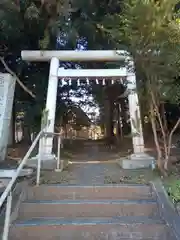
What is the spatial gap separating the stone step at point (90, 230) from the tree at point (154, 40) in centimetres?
224

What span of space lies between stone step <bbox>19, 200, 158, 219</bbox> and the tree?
6.25 feet

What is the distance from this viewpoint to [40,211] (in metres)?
3.95

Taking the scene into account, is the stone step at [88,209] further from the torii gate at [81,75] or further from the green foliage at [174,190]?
the torii gate at [81,75]

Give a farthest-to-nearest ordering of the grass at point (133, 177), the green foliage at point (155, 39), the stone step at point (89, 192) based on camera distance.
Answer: the grass at point (133, 177)
the green foliage at point (155, 39)
the stone step at point (89, 192)

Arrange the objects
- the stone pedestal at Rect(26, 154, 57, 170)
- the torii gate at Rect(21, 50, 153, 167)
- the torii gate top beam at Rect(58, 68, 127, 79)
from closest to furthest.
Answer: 1. the stone pedestal at Rect(26, 154, 57, 170)
2. the torii gate at Rect(21, 50, 153, 167)
3. the torii gate top beam at Rect(58, 68, 127, 79)

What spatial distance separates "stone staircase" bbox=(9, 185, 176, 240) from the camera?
3504 mm

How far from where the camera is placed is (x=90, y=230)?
11.6 feet

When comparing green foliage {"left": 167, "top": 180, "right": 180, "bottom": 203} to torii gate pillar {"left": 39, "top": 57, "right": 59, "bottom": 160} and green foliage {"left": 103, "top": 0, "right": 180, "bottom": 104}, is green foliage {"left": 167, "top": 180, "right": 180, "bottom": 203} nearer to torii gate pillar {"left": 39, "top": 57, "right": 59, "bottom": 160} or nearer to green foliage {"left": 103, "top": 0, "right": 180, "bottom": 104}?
green foliage {"left": 103, "top": 0, "right": 180, "bottom": 104}

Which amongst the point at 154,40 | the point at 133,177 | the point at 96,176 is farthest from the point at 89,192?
the point at 154,40

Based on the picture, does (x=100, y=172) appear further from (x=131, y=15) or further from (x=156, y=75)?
(x=131, y=15)

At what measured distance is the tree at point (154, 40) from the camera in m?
4.65

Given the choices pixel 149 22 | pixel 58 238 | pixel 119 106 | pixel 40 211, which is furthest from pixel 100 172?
pixel 119 106

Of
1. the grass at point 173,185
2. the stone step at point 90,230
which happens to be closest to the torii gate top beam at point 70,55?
the grass at point 173,185

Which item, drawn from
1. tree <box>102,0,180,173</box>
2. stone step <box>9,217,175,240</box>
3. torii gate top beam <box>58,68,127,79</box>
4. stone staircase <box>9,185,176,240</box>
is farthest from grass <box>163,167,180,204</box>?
torii gate top beam <box>58,68,127,79</box>
